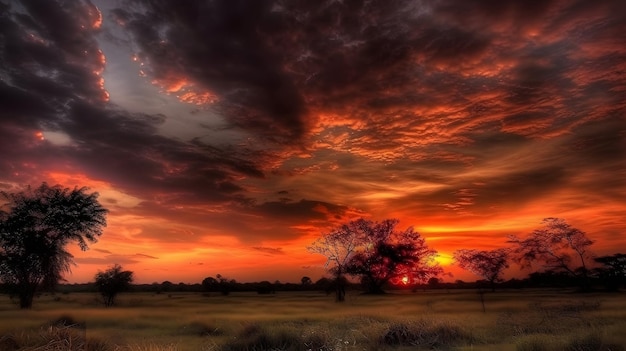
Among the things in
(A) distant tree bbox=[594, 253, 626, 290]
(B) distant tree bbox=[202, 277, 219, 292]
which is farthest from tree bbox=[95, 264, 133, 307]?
(A) distant tree bbox=[594, 253, 626, 290]

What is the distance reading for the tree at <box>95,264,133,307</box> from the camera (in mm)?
57438

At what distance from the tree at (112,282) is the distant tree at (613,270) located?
74.7 m

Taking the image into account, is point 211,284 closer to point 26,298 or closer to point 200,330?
point 26,298

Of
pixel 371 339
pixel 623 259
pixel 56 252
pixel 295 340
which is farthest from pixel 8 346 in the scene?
pixel 623 259

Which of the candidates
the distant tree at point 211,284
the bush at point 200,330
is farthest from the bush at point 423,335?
the distant tree at point 211,284

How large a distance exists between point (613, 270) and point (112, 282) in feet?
271

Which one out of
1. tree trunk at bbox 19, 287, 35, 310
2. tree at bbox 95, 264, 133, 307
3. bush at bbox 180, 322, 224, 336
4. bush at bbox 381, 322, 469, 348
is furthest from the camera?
tree at bbox 95, 264, 133, 307

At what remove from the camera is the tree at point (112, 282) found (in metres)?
57.4

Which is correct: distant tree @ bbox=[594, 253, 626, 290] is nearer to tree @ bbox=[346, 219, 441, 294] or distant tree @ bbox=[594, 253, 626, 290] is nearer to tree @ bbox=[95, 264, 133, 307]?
tree @ bbox=[346, 219, 441, 294]

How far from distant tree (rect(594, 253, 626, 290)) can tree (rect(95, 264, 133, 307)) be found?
74.7 m

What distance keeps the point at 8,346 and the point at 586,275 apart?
81.5m

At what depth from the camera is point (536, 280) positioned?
106750 millimetres

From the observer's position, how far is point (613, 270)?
7800 centimetres

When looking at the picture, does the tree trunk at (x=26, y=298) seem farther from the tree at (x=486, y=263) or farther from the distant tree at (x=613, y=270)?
the distant tree at (x=613, y=270)
